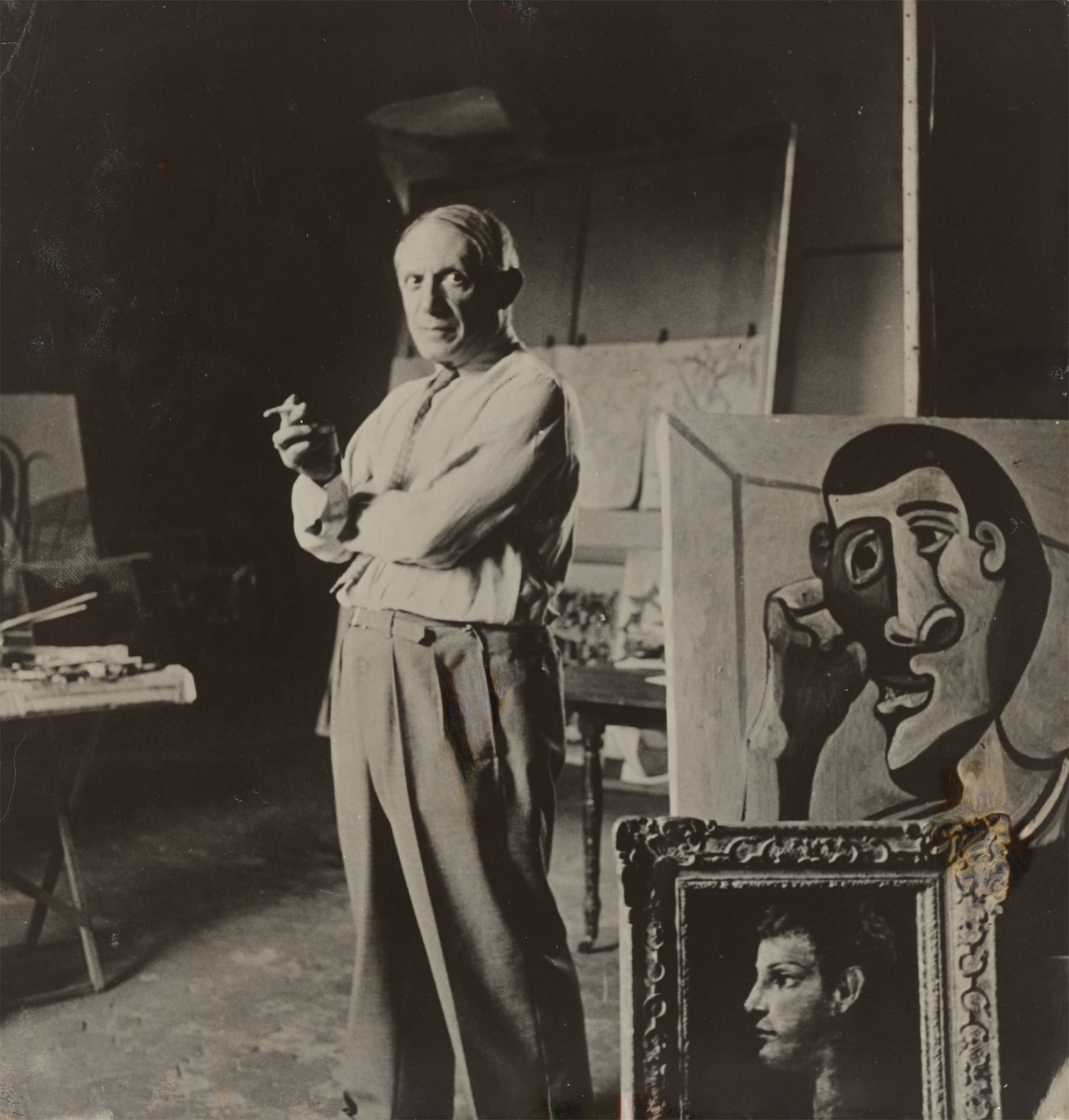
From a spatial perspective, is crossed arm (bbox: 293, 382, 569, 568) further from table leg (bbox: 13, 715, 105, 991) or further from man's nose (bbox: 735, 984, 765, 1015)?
man's nose (bbox: 735, 984, 765, 1015)

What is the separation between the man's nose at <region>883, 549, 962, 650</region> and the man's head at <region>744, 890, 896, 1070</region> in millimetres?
552

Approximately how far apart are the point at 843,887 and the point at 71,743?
164 cm

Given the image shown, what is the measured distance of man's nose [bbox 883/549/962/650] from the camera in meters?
1.91

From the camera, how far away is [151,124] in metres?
1.91

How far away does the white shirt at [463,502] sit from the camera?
5.89 ft

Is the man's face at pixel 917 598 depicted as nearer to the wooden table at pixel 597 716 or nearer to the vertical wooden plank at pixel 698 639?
the vertical wooden plank at pixel 698 639

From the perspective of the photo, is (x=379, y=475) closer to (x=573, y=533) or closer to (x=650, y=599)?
(x=573, y=533)

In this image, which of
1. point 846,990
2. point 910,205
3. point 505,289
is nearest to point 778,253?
point 910,205

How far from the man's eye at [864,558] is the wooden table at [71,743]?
4.60 ft

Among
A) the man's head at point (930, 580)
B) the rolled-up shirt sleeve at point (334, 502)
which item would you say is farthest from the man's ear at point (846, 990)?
the rolled-up shirt sleeve at point (334, 502)

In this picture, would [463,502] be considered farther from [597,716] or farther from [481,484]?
[597,716]

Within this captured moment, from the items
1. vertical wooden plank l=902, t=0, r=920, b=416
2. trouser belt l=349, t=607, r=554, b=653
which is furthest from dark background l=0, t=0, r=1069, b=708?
trouser belt l=349, t=607, r=554, b=653

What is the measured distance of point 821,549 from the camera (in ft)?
6.21

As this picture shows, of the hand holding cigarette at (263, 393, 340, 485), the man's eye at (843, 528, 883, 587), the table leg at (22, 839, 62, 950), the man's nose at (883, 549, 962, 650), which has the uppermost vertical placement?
the hand holding cigarette at (263, 393, 340, 485)
